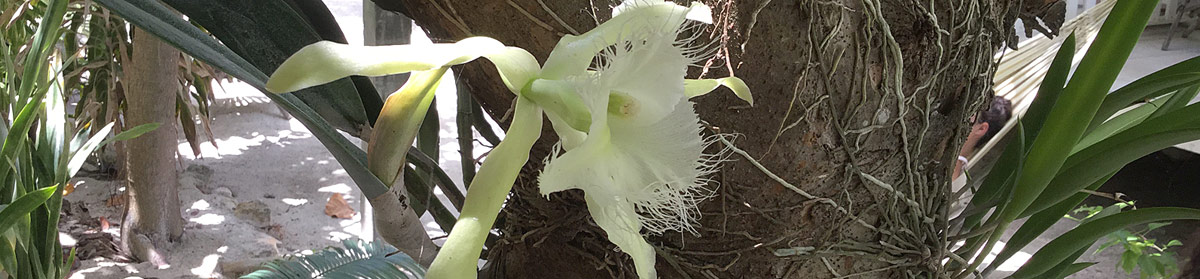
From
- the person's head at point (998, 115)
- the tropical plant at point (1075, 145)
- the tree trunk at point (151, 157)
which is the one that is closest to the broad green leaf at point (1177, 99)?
the tropical plant at point (1075, 145)

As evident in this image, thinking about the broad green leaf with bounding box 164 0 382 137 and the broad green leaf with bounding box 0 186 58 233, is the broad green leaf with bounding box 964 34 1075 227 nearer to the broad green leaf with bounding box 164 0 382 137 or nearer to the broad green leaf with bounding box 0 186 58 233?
the broad green leaf with bounding box 164 0 382 137

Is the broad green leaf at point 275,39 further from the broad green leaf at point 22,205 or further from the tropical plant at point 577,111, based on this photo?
the broad green leaf at point 22,205

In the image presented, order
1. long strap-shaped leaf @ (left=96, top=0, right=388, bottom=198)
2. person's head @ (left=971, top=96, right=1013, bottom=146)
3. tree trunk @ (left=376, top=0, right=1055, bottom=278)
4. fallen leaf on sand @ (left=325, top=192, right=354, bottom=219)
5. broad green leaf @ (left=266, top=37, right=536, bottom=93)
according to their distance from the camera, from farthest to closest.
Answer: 1. fallen leaf on sand @ (left=325, top=192, right=354, bottom=219)
2. person's head @ (left=971, top=96, right=1013, bottom=146)
3. tree trunk @ (left=376, top=0, right=1055, bottom=278)
4. long strap-shaped leaf @ (left=96, top=0, right=388, bottom=198)
5. broad green leaf @ (left=266, top=37, right=536, bottom=93)

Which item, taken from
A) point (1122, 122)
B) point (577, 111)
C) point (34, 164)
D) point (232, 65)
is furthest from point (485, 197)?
point (34, 164)

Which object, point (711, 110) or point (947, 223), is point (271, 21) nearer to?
point (711, 110)

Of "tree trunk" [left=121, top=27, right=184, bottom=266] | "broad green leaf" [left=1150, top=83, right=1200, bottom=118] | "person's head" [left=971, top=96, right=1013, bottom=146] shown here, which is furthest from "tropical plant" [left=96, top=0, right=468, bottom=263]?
"tree trunk" [left=121, top=27, right=184, bottom=266]
